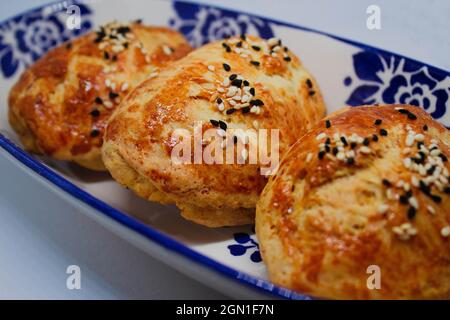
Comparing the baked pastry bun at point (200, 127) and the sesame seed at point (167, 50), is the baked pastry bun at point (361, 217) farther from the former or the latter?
the sesame seed at point (167, 50)

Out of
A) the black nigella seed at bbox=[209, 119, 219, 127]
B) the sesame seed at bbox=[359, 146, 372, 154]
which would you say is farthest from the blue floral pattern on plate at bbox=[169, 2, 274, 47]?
the sesame seed at bbox=[359, 146, 372, 154]

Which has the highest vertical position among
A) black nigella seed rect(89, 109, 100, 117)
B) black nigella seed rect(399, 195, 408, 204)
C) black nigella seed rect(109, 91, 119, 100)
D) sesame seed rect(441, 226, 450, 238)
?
black nigella seed rect(109, 91, 119, 100)

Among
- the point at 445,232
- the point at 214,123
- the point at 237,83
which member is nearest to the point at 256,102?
the point at 237,83

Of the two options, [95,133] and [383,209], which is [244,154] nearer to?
[383,209]

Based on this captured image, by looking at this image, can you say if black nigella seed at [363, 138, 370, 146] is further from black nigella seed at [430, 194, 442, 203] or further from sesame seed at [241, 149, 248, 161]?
sesame seed at [241, 149, 248, 161]

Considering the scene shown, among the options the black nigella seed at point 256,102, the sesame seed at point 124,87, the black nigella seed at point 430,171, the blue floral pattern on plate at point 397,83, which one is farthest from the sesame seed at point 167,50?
the black nigella seed at point 430,171

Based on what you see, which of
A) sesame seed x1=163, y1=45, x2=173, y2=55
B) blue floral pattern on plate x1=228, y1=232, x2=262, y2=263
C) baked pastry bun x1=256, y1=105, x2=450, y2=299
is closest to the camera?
baked pastry bun x1=256, y1=105, x2=450, y2=299

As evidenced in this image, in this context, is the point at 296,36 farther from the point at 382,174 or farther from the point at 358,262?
the point at 358,262
